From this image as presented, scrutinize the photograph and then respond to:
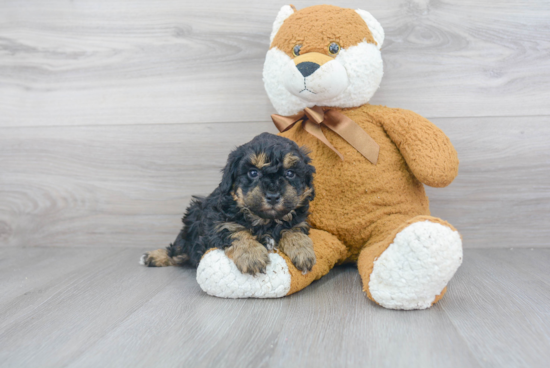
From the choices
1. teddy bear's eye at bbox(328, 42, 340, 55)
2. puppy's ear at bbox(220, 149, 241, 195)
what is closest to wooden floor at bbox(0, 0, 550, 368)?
puppy's ear at bbox(220, 149, 241, 195)

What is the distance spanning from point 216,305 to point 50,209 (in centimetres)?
127

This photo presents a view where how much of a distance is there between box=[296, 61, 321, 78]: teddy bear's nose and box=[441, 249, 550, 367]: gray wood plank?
83cm

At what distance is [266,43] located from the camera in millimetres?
1881

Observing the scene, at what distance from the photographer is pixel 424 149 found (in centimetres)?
139

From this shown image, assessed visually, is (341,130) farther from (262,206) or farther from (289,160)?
(262,206)

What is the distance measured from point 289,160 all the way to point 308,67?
345 millimetres

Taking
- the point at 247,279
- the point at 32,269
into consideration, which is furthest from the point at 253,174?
the point at 32,269

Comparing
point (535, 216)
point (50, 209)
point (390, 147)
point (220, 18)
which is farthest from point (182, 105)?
point (535, 216)

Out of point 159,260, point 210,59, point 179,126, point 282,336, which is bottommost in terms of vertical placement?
point 159,260

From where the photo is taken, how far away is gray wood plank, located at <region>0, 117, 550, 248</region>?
1837 mm

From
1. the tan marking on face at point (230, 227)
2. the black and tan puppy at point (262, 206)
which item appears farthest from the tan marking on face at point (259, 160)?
the tan marking on face at point (230, 227)

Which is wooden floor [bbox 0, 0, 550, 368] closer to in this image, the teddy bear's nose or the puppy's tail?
the puppy's tail

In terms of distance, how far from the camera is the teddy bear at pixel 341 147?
129 cm

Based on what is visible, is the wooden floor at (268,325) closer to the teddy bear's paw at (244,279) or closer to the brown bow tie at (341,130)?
the teddy bear's paw at (244,279)
